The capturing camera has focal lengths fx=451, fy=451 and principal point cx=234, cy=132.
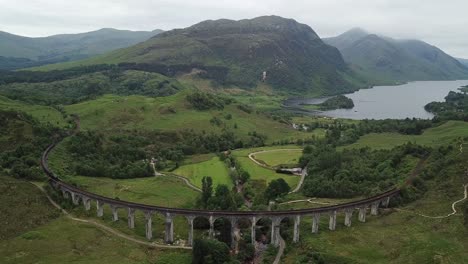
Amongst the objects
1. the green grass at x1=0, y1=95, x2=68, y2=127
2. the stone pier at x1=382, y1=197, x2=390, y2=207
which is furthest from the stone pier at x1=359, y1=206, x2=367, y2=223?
the green grass at x1=0, y1=95, x2=68, y2=127

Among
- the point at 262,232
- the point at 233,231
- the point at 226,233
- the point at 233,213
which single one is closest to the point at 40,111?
the point at 226,233

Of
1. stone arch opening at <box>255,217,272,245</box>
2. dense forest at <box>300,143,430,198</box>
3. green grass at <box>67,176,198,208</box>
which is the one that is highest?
dense forest at <box>300,143,430,198</box>

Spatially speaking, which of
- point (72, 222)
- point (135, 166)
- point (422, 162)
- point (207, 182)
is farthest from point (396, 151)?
point (72, 222)

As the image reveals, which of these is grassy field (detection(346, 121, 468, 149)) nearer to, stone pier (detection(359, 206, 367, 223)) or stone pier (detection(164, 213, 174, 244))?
stone pier (detection(359, 206, 367, 223))

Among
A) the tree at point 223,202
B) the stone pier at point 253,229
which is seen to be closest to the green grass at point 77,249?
the stone pier at point 253,229

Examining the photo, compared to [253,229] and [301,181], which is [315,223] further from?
[301,181]

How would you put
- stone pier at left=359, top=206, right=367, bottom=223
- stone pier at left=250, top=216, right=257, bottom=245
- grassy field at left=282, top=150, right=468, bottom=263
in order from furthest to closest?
stone pier at left=359, top=206, right=367, bottom=223 < stone pier at left=250, top=216, right=257, bottom=245 < grassy field at left=282, top=150, right=468, bottom=263
